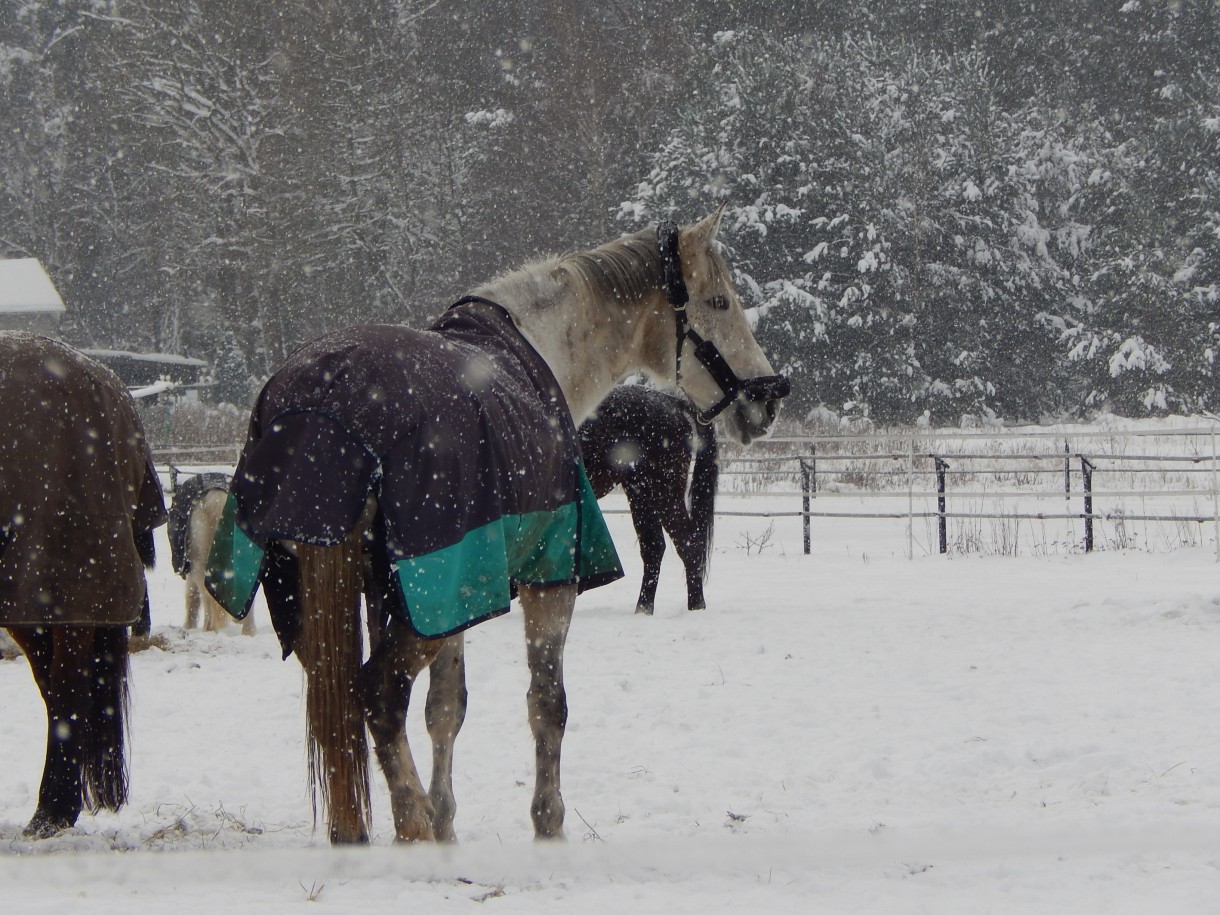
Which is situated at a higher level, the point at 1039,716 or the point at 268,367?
the point at 268,367

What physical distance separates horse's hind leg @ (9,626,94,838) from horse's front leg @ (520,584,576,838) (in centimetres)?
125

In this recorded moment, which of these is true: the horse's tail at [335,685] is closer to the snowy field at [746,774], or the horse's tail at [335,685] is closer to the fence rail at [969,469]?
the snowy field at [746,774]

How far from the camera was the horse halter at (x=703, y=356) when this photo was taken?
4098 mm

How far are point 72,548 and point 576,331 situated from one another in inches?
62.6

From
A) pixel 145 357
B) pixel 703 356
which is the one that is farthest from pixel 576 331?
pixel 145 357

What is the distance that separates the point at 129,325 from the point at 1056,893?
49.2m

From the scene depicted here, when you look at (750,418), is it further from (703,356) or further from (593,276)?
(593,276)

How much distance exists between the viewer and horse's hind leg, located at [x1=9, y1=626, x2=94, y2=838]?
3.38 m

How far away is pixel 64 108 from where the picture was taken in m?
43.2

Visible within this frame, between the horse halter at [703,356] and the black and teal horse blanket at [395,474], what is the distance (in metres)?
1.17

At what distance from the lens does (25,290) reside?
37219 millimetres

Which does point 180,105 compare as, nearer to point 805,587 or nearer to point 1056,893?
point 805,587

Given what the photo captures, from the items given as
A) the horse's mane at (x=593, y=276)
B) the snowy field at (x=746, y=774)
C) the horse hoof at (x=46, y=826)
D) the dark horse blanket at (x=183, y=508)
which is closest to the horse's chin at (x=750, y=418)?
the horse's mane at (x=593, y=276)

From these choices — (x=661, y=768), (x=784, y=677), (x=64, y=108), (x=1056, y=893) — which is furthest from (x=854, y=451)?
(x=64, y=108)
